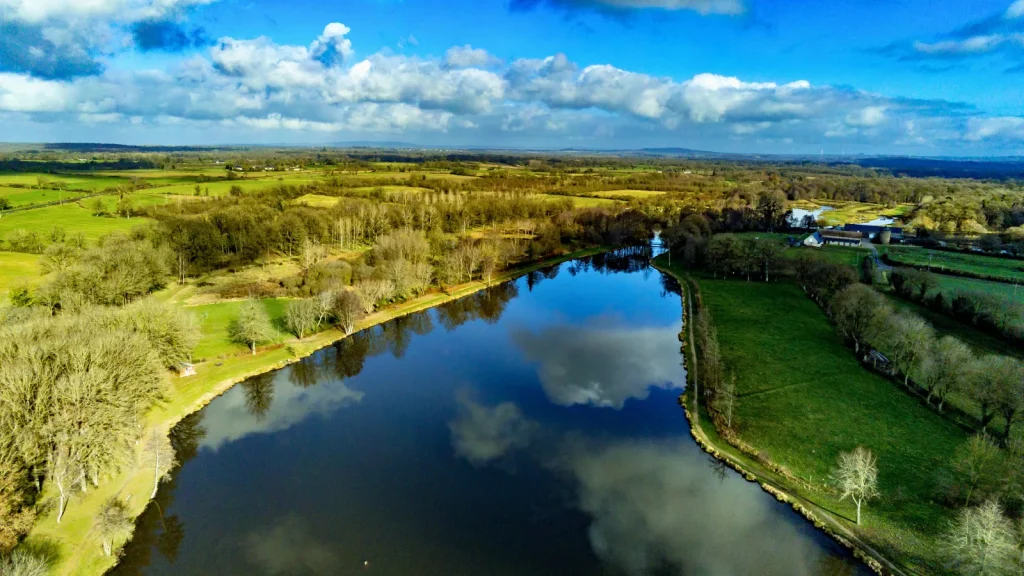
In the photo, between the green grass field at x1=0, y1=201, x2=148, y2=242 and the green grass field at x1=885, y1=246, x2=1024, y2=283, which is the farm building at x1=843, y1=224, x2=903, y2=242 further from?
the green grass field at x1=0, y1=201, x2=148, y2=242

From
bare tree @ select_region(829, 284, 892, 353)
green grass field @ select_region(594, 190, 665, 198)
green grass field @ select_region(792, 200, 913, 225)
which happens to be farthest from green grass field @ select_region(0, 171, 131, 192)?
green grass field @ select_region(792, 200, 913, 225)

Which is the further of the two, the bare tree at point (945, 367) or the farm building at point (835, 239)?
the farm building at point (835, 239)

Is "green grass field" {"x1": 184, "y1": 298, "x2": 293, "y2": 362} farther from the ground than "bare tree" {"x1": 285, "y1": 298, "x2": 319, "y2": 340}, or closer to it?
closer to it

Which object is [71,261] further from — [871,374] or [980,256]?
[980,256]

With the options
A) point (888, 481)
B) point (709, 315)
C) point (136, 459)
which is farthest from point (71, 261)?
point (888, 481)

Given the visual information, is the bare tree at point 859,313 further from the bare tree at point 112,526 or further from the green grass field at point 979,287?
the bare tree at point 112,526

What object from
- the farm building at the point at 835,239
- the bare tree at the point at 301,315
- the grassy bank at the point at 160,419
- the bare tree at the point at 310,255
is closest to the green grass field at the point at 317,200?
the bare tree at the point at 310,255
